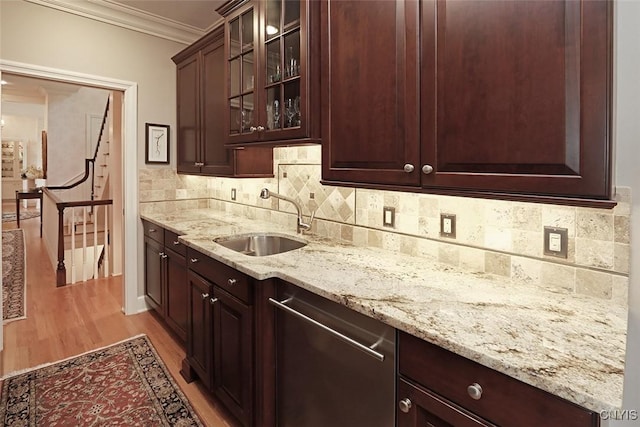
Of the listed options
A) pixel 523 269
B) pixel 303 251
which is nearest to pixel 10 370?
pixel 303 251

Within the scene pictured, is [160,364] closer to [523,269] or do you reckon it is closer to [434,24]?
[523,269]

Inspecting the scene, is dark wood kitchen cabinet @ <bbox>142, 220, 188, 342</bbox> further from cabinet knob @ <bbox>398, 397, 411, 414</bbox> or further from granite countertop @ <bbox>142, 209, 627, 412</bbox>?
cabinet knob @ <bbox>398, 397, 411, 414</bbox>

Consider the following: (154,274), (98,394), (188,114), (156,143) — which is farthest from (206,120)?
(98,394)

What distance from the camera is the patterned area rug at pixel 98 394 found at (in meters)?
1.92

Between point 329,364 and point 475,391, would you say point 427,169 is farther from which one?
point 329,364

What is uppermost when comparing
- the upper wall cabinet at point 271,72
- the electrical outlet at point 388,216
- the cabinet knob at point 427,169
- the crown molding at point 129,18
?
the crown molding at point 129,18

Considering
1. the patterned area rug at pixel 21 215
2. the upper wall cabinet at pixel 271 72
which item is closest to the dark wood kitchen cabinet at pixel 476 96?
the upper wall cabinet at pixel 271 72

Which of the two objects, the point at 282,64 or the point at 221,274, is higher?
the point at 282,64

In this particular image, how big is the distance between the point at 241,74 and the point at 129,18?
1.73 meters

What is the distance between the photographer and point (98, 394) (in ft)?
7.02

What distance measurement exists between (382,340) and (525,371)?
428 millimetres

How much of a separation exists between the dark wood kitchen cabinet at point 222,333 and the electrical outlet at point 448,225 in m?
0.92

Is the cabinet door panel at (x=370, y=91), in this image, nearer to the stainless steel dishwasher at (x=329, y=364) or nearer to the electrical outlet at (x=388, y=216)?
the electrical outlet at (x=388, y=216)

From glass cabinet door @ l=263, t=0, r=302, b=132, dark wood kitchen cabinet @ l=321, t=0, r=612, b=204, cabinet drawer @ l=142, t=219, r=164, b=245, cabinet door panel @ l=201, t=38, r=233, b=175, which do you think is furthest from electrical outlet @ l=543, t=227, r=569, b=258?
cabinet drawer @ l=142, t=219, r=164, b=245
